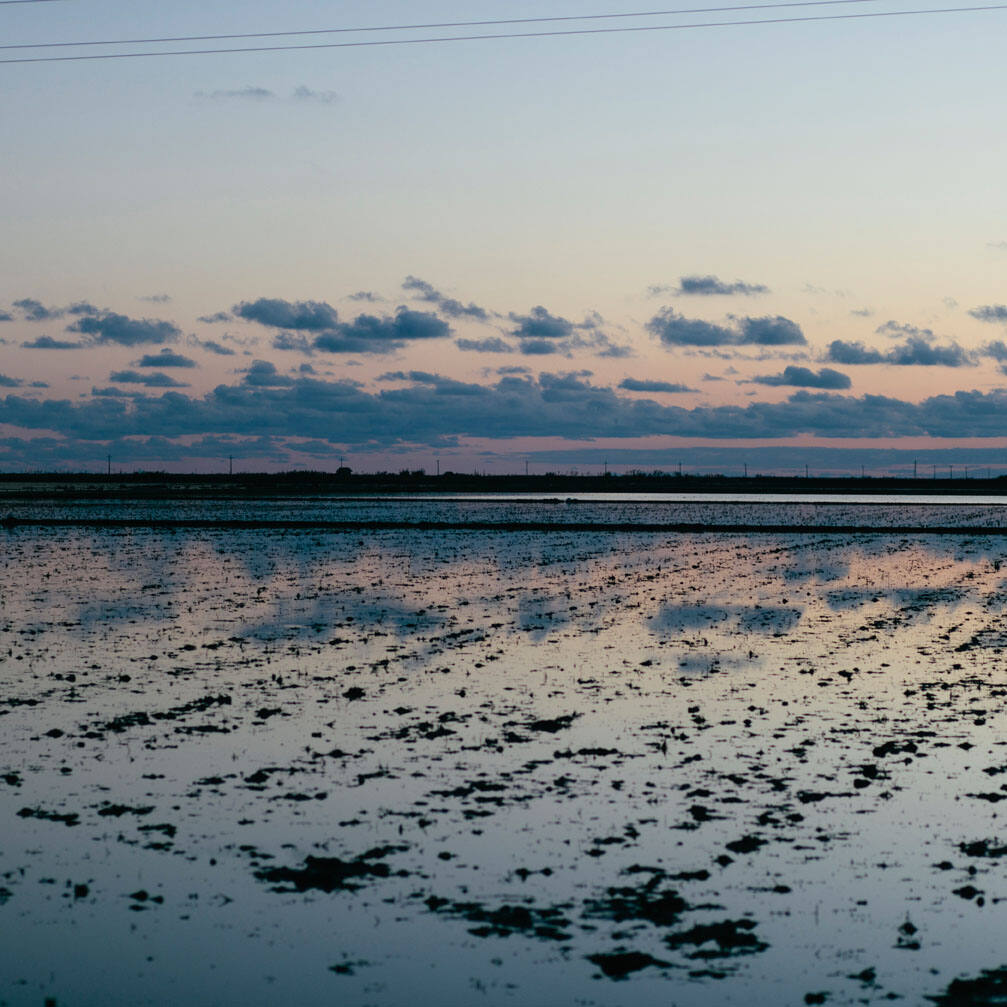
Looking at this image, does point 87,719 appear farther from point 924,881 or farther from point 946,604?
point 946,604

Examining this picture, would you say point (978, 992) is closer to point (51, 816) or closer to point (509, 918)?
point (509, 918)

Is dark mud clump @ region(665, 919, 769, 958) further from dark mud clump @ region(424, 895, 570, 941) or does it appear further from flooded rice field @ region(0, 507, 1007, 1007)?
dark mud clump @ region(424, 895, 570, 941)

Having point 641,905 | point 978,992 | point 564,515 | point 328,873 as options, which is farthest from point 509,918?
point 564,515

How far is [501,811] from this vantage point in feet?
40.5

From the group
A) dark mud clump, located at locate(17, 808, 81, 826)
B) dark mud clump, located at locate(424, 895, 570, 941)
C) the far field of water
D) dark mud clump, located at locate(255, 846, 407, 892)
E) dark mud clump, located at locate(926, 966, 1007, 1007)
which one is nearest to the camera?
dark mud clump, located at locate(926, 966, 1007, 1007)

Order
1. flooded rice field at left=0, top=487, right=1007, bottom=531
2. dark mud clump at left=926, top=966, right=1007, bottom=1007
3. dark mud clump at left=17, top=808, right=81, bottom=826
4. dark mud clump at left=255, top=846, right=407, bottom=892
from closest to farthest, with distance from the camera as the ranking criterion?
1. dark mud clump at left=926, top=966, right=1007, bottom=1007
2. dark mud clump at left=255, top=846, right=407, bottom=892
3. dark mud clump at left=17, top=808, right=81, bottom=826
4. flooded rice field at left=0, top=487, right=1007, bottom=531

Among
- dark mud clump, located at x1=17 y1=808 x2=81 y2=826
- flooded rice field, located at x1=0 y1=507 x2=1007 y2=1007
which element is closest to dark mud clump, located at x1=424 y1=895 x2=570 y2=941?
flooded rice field, located at x1=0 y1=507 x2=1007 y2=1007

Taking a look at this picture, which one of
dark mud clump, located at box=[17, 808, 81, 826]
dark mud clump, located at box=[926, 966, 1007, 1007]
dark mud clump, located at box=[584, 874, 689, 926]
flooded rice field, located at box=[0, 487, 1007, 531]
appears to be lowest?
dark mud clump, located at box=[926, 966, 1007, 1007]

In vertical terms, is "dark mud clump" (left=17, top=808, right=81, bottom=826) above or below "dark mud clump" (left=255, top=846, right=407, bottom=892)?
below

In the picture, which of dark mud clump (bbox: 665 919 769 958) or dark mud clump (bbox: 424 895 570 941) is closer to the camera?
dark mud clump (bbox: 665 919 769 958)

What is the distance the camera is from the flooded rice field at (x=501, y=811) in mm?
8695

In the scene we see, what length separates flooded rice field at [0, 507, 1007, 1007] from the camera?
8695 millimetres

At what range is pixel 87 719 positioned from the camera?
1694 centimetres

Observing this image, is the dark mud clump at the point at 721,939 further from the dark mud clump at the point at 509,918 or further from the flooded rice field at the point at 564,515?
the flooded rice field at the point at 564,515
